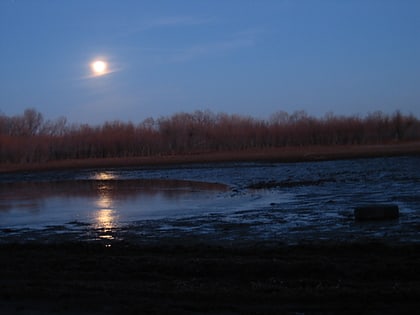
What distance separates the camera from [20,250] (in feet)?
50.5

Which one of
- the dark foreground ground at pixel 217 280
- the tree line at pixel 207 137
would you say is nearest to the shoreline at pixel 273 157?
the tree line at pixel 207 137

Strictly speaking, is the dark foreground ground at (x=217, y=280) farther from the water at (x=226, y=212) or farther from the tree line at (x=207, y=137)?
the tree line at (x=207, y=137)

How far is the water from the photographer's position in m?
16.8

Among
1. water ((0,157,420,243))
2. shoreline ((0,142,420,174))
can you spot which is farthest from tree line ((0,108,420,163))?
water ((0,157,420,243))

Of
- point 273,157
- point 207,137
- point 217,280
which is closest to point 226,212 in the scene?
point 217,280

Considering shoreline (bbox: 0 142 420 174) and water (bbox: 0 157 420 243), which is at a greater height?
shoreline (bbox: 0 142 420 174)

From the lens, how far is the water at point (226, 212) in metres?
16.8

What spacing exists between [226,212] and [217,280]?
41.0ft

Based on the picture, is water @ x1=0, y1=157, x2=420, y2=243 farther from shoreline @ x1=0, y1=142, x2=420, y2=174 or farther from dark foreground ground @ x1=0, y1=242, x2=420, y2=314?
shoreline @ x1=0, y1=142, x2=420, y2=174

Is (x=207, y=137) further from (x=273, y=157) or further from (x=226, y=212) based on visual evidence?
(x=226, y=212)

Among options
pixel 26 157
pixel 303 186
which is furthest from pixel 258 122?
pixel 303 186

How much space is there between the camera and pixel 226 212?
2291 centimetres

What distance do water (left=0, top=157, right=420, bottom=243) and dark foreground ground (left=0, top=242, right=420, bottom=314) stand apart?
2.65 m

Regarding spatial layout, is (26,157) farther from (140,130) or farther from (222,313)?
(222,313)
